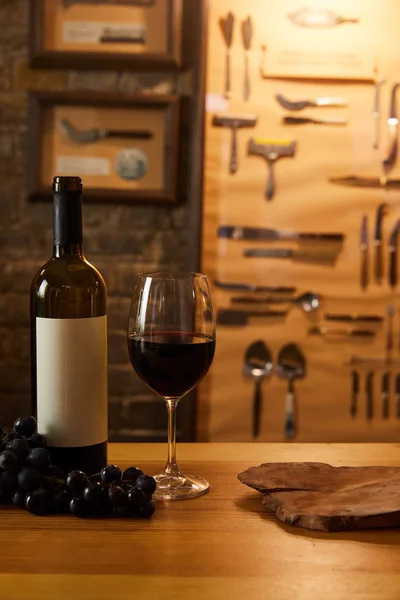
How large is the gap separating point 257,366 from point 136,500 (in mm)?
1492

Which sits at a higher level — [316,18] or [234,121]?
[316,18]

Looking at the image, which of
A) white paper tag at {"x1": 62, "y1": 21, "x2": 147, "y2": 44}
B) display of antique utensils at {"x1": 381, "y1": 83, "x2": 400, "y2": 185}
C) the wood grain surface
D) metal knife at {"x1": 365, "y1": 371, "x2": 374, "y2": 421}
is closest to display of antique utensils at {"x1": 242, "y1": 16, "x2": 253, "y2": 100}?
the wood grain surface

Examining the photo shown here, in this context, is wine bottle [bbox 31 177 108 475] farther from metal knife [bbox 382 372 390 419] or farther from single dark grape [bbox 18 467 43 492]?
metal knife [bbox 382 372 390 419]

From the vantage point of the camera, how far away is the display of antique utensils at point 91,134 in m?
2.33

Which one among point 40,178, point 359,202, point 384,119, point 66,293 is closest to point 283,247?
point 359,202

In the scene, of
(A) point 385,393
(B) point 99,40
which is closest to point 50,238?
(B) point 99,40

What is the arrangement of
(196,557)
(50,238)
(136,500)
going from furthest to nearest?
(50,238) → (136,500) → (196,557)

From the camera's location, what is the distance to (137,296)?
909mm

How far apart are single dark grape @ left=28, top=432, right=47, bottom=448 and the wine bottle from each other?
0.01m

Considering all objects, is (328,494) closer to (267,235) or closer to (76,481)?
(76,481)

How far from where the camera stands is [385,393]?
2.31 metres

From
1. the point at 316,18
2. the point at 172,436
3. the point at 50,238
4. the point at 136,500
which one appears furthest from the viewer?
the point at 50,238

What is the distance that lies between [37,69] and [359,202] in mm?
937

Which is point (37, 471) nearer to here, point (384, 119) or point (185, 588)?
point (185, 588)
